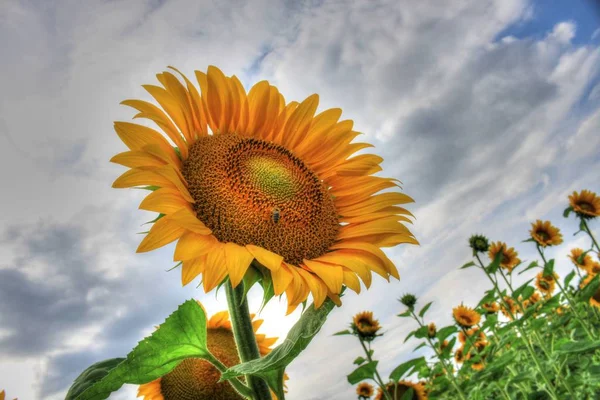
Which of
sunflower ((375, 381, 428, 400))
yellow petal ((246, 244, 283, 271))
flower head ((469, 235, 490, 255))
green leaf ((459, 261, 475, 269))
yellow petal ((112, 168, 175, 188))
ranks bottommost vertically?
sunflower ((375, 381, 428, 400))

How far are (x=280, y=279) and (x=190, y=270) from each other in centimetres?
24

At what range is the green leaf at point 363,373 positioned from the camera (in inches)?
158

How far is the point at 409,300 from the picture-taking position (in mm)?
5453

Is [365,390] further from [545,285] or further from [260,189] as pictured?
[260,189]

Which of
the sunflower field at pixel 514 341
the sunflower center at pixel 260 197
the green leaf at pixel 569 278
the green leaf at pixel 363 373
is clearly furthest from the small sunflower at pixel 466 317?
the sunflower center at pixel 260 197

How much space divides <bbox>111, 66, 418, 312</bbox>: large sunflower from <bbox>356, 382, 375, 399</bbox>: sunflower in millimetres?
5685

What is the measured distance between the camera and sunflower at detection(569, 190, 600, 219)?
5.57 metres

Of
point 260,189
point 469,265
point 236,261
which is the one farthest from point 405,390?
point 236,261

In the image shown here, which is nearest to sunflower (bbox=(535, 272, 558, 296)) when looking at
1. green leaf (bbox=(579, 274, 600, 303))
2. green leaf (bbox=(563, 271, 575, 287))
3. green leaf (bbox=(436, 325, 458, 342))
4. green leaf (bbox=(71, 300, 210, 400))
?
green leaf (bbox=(563, 271, 575, 287))

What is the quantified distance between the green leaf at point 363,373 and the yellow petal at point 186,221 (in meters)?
3.13

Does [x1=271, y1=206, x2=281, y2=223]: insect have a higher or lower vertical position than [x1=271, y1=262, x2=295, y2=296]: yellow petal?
higher

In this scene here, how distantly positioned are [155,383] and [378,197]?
135cm

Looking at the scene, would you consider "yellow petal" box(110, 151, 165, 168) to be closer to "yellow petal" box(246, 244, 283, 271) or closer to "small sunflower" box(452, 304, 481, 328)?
"yellow petal" box(246, 244, 283, 271)

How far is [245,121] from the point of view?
6.13 ft
